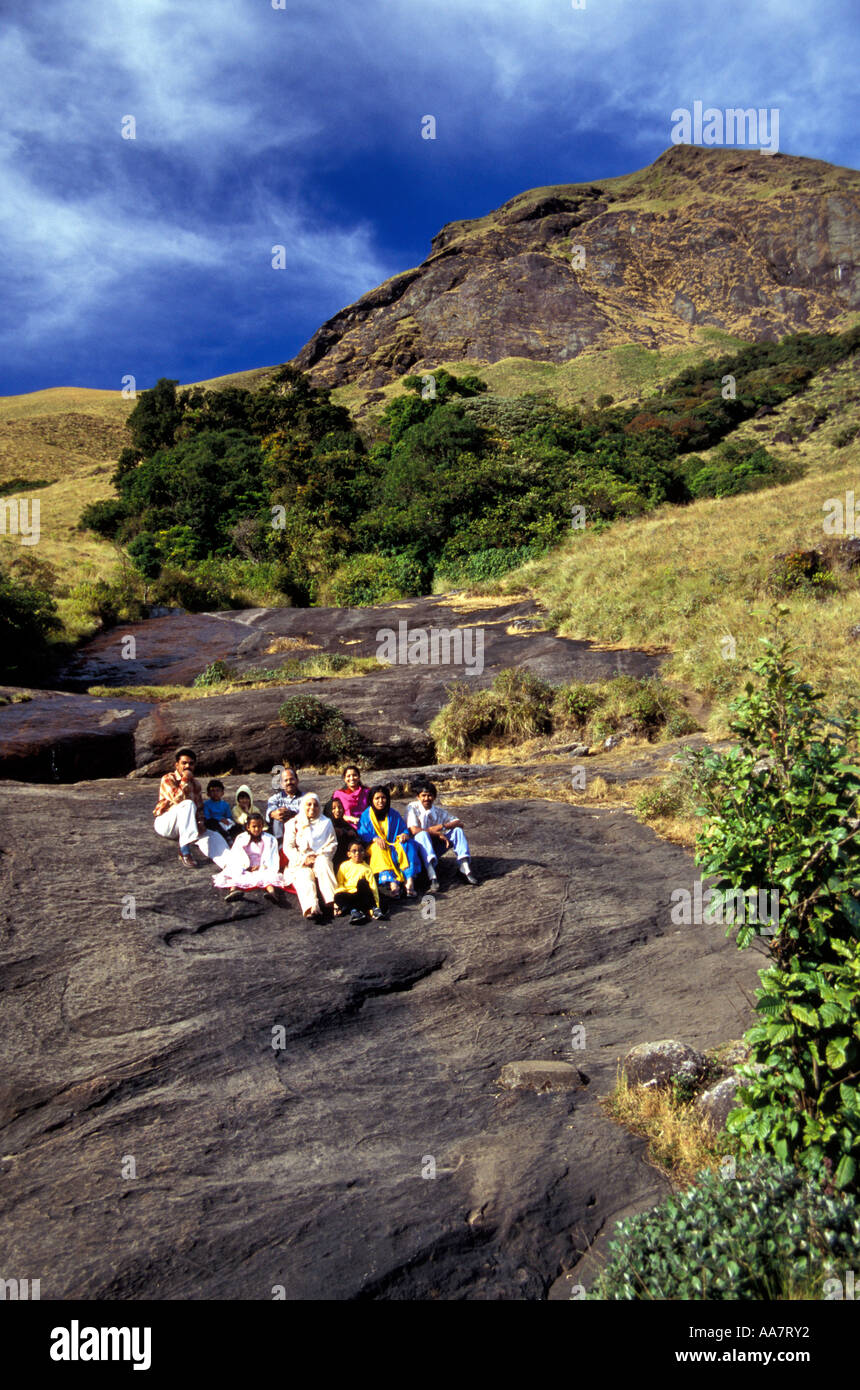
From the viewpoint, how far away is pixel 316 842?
7.71 m

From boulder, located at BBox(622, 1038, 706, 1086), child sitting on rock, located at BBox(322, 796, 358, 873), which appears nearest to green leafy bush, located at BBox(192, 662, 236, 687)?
child sitting on rock, located at BBox(322, 796, 358, 873)

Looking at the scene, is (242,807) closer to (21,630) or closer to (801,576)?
(21,630)

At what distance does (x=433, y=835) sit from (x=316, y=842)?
126 centimetres

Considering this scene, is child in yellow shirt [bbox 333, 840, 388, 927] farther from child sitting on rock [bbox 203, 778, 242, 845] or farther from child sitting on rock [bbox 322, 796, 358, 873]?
child sitting on rock [bbox 203, 778, 242, 845]

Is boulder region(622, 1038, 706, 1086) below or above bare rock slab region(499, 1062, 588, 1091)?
above

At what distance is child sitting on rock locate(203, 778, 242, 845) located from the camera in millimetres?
8547

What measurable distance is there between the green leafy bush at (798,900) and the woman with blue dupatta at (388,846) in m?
4.13

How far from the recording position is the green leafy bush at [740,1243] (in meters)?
3.31

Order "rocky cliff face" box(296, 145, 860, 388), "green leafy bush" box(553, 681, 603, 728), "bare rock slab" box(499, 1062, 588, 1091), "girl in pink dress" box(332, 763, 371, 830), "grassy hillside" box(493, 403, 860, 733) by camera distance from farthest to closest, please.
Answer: "rocky cliff face" box(296, 145, 860, 388) → "grassy hillside" box(493, 403, 860, 733) → "green leafy bush" box(553, 681, 603, 728) → "girl in pink dress" box(332, 763, 371, 830) → "bare rock slab" box(499, 1062, 588, 1091)

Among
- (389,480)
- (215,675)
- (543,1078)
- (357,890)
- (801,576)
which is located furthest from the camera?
(389,480)

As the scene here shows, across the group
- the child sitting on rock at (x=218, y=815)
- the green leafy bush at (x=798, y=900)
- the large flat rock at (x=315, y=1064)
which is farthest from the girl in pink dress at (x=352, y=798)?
the green leafy bush at (x=798, y=900)

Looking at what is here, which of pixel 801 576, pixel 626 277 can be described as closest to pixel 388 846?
pixel 801 576

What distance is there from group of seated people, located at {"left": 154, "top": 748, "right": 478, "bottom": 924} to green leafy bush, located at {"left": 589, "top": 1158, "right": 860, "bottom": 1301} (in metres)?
4.06

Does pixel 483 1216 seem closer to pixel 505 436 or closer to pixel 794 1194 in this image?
pixel 794 1194
